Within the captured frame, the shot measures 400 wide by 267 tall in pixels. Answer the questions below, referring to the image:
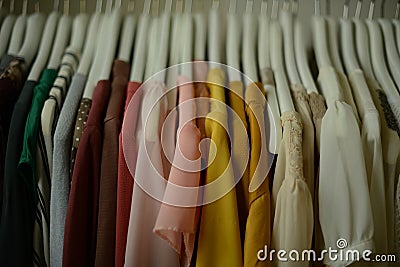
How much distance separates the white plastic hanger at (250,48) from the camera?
0.89 m

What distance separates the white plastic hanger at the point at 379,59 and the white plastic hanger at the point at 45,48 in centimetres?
64

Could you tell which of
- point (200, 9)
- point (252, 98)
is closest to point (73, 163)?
point (252, 98)

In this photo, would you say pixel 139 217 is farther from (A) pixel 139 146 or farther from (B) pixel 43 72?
(B) pixel 43 72

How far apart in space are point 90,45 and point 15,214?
369 mm

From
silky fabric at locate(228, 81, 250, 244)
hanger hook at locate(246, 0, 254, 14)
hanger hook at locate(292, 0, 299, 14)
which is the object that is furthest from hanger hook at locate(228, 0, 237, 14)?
silky fabric at locate(228, 81, 250, 244)

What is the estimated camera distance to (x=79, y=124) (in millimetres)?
779

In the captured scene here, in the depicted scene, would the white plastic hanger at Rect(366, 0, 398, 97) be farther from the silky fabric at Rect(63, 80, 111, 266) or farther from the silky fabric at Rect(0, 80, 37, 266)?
the silky fabric at Rect(0, 80, 37, 266)

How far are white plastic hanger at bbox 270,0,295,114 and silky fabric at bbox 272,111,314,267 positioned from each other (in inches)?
3.2

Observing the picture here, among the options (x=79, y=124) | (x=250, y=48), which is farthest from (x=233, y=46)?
(x=79, y=124)

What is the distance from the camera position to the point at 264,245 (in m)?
0.70

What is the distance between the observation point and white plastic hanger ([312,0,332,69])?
2.99 ft

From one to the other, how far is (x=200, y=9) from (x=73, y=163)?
1.95ft

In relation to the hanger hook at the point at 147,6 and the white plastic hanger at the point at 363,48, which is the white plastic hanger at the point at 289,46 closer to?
the white plastic hanger at the point at 363,48

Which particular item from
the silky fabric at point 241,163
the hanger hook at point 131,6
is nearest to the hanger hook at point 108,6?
the hanger hook at point 131,6
